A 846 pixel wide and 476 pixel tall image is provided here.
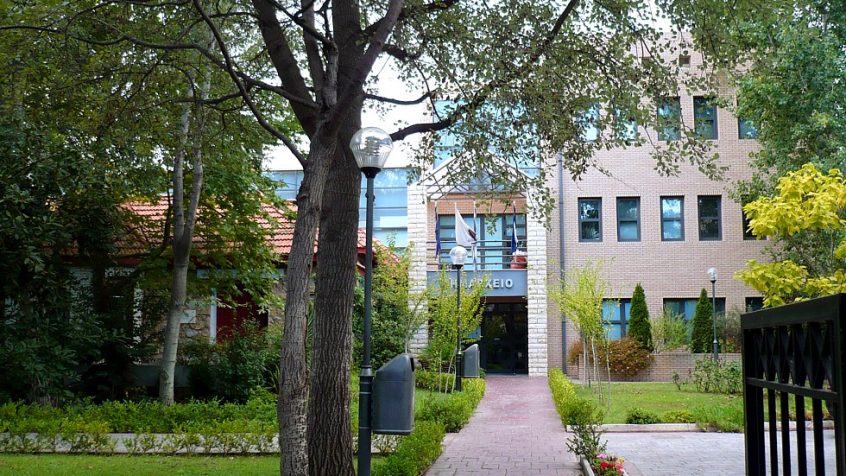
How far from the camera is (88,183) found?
1683 cm

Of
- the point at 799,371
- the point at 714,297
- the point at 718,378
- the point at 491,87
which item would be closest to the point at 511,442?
the point at 491,87

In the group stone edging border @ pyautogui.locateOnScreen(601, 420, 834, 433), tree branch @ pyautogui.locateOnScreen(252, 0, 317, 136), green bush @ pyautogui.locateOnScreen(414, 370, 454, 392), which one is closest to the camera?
tree branch @ pyautogui.locateOnScreen(252, 0, 317, 136)

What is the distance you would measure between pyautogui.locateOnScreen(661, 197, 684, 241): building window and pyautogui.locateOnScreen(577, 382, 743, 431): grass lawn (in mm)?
5668

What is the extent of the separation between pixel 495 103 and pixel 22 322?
1089 centimetres

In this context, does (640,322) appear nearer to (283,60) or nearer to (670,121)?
(670,121)

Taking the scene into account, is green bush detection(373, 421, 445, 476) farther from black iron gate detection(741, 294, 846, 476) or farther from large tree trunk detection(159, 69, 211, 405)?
large tree trunk detection(159, 69, 211, 405)

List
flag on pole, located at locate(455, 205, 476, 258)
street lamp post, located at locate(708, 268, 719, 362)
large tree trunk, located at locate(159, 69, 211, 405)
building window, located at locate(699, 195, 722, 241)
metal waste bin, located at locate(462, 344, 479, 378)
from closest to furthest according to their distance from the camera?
large tree trunk, located at locate(159, 69, 211, 405) < metal waste bin, located at locate(462, 344, 479, 378) < street lamp post, located at locate(708, 268, 719, 362) < flag on pole, located at locate(455, 205, 476, 258) < building window, located at locate(699, 195, 722, 241)

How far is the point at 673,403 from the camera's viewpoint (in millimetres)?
19062

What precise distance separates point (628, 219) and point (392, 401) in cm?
2256

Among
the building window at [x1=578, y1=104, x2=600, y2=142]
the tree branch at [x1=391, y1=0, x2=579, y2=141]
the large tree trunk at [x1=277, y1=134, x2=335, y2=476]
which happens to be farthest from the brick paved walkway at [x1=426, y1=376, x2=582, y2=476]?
the building window at [x1=578, y1=104, x2=600, y2=142]

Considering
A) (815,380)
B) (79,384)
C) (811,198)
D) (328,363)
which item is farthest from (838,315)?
(79,384)

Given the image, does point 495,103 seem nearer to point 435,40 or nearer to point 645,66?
point 435,40

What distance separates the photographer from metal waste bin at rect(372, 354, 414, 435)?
26.3ft

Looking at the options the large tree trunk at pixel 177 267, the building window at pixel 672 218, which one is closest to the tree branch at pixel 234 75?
the large tree trunk at pixel 177 267
